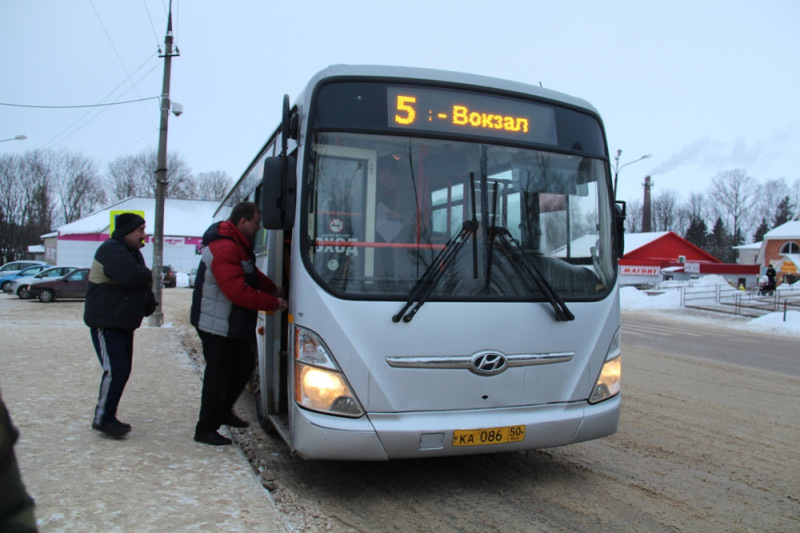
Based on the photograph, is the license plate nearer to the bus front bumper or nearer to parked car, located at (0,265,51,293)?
the bus front bumper

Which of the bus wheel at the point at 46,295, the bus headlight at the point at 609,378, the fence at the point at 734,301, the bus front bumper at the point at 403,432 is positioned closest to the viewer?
the bus front bumper at the point at 403,432

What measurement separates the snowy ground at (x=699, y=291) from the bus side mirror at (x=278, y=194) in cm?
2026

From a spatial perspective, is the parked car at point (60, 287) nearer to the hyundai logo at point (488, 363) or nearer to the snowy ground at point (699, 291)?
the hyundai logo at point (488, 363)

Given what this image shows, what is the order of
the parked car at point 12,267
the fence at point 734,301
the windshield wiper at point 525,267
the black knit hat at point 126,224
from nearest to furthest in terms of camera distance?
the windshield wiper at point 525,267
the black knit hat at point 126,224
the fence at point 734,301
the parked car at point 12,267

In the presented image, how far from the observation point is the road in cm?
391

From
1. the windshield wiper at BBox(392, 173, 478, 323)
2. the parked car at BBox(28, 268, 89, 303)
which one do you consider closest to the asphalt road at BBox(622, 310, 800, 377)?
the windshield wiper at BBox(392, 173, 478, 323)

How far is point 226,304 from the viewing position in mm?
4855

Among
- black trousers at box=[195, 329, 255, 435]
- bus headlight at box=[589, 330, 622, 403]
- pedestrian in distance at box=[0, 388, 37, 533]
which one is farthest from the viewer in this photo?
black trousers at box=[195, 329, 255, 435]

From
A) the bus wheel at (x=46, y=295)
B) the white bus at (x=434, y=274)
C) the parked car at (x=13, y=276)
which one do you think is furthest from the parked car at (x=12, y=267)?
the white bus at (x=434, y=274)

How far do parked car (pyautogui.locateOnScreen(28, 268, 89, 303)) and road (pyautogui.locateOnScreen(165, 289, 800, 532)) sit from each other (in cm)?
2121

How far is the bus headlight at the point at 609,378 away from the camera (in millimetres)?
4445

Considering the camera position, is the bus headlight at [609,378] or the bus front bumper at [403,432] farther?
the bus headlight at [609,378]

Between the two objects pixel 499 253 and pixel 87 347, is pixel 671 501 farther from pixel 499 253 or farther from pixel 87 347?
pixel 87 347

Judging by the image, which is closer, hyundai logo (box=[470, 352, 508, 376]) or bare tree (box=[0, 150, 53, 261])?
hyundai logo (box=[470, 352, 508, 376])
